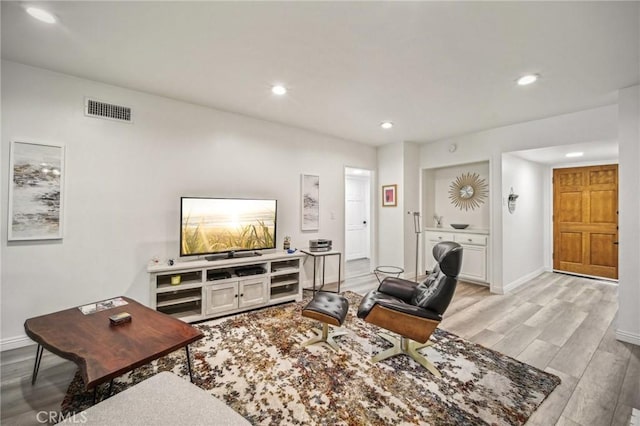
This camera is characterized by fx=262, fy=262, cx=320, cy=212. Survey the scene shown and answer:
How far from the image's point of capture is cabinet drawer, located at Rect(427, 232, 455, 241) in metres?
4.86

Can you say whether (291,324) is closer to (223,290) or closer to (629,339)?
(223,290)

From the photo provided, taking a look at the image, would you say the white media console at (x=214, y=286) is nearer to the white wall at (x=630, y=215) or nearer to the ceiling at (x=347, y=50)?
the ceiling at (x=347, y=50)

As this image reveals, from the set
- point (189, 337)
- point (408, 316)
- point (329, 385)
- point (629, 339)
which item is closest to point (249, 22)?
point (189, 337)

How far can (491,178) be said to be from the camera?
419 cm

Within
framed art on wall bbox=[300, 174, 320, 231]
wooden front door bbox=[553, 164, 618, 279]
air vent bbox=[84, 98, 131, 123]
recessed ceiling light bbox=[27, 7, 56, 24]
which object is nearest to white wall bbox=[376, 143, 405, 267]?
framed art on wall bbox=[300, 174, 320, 231]

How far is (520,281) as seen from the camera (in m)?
4.51

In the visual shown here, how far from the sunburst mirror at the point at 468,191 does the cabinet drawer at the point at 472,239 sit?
0.59 m

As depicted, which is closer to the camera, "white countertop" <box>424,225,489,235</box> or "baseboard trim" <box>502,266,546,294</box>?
"baseboard trim" <box>502,266,546,294</box>

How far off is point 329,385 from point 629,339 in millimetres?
3120

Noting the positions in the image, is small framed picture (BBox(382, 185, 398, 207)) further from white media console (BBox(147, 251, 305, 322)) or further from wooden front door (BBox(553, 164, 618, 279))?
wooden front door (BBox(553, 164, 618, 279))

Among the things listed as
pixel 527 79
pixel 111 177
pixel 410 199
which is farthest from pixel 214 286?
pixel 527 79

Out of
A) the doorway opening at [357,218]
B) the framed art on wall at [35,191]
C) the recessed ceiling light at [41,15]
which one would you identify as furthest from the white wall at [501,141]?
the framed art on wall at [35,191]

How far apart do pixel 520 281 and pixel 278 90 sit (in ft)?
16.1

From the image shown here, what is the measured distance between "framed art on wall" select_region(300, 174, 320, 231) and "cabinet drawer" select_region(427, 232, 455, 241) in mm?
2307
